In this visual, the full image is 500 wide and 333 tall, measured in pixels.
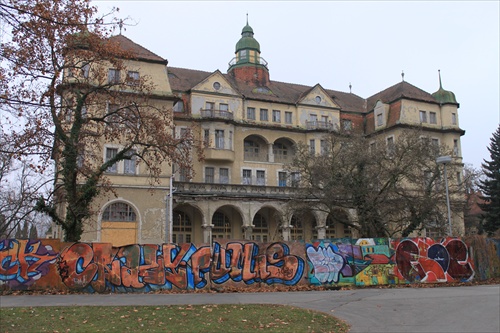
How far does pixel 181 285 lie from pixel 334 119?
122ft

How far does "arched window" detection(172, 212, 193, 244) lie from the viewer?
44.8m

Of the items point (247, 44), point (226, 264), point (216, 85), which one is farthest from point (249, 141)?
point (226, 264)

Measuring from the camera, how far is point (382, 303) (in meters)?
15.9

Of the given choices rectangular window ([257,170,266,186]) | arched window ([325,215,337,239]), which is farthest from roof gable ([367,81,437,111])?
rectangular window ([257,170,266,186])

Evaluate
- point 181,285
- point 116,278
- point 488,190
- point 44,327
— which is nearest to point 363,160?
point 181,285

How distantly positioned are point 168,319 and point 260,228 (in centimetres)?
3718

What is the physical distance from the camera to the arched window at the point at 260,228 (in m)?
48.8

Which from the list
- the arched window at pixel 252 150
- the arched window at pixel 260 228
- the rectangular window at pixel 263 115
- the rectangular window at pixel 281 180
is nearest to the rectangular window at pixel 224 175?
the arched window at pixel 252 150

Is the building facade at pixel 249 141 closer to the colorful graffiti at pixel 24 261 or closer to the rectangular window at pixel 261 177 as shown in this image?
the rectangular window at pixel 261 177

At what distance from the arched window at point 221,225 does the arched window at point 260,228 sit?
3074 mm

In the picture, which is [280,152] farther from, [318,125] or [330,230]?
[330,230]

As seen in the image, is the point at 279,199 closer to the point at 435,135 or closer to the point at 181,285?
the point at 435,135

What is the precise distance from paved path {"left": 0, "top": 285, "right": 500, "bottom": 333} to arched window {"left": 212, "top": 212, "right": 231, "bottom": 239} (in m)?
27.8

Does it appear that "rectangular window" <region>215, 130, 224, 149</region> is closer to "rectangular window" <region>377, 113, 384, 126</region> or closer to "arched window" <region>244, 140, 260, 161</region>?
"arched window" <region>244, 140, 260, 161</region>
